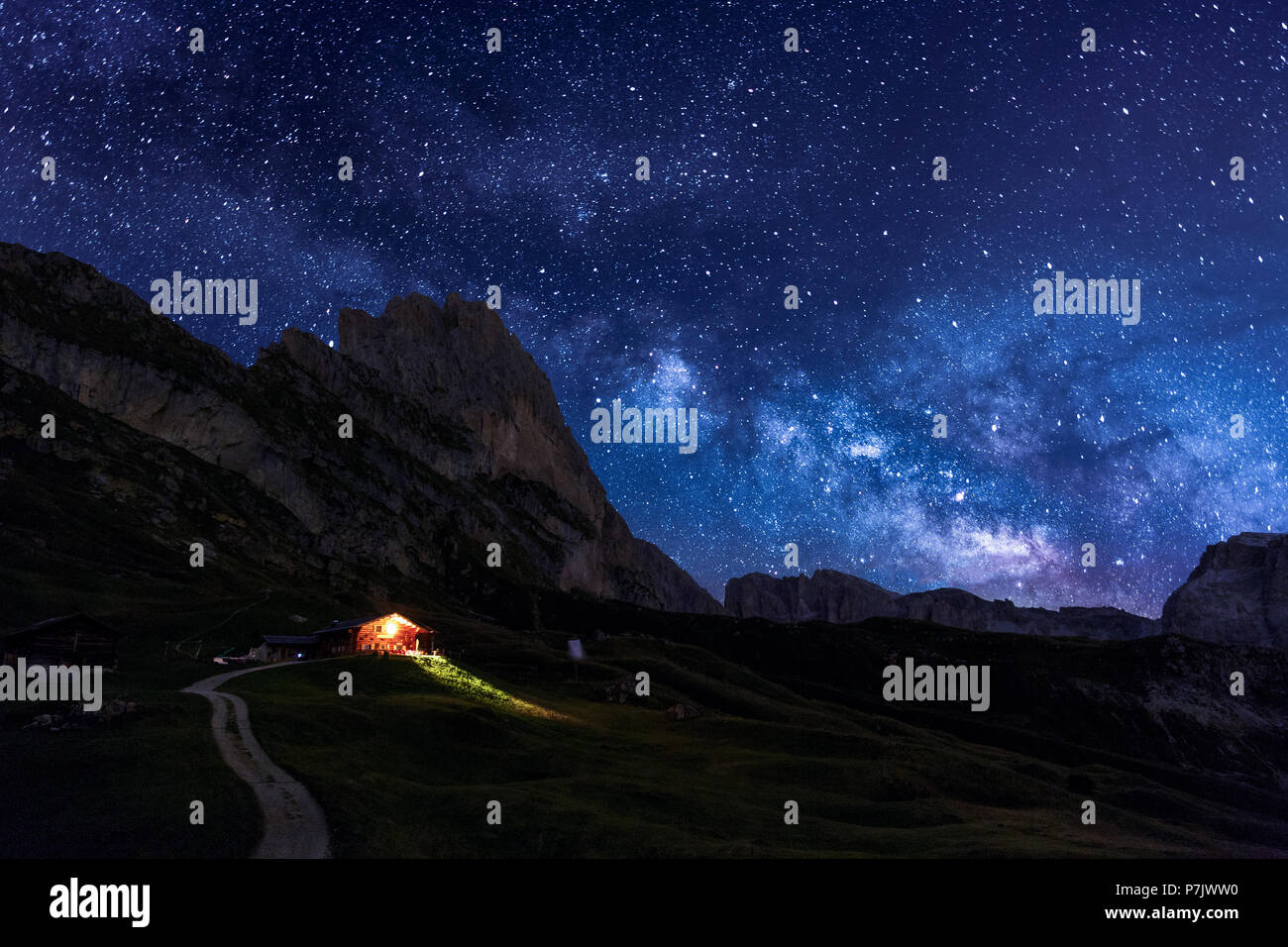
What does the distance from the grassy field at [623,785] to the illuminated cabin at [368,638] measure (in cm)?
932

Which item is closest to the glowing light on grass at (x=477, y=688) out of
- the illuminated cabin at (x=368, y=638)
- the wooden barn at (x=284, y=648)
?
the illuminated cabin at (x=368, y=638)

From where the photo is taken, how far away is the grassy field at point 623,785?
126 feet

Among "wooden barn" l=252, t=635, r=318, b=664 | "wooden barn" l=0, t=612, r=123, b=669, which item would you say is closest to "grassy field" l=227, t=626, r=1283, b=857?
"wooden barn" l=252, t=635, r=318, b=664

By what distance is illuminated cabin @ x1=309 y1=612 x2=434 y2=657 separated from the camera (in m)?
94.2

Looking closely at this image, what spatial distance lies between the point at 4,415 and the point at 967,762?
199 m

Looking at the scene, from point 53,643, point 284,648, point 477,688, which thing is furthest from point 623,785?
point 284,648

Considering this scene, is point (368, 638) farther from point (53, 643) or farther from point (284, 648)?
point (53, 643)

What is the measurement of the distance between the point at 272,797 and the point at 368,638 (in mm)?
64956

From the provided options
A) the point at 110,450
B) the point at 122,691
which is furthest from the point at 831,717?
the point at 110,450

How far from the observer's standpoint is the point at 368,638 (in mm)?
95812

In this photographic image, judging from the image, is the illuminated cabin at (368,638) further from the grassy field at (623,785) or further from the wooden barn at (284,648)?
the grassy field at (623,785)
